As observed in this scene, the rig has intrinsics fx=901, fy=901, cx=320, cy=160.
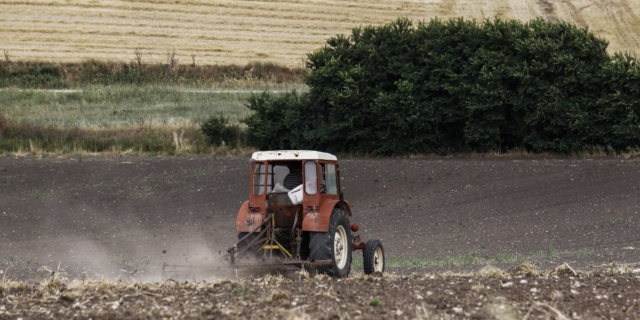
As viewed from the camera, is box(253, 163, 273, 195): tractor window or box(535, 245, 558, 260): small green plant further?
box(535, 245, 558, 260): small green plant

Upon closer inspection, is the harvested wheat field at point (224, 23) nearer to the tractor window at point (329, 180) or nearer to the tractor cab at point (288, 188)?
the tractor window at point (329, 180)

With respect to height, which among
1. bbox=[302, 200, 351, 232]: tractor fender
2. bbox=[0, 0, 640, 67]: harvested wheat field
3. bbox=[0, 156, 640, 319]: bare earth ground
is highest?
bbox=[0, 0, 640, 67]: harvested wheat field

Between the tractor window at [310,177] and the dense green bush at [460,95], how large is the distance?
16.2 metres

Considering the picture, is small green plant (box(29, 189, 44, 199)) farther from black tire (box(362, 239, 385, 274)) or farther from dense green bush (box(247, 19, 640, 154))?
black tire (box(362, 239, 385, 274))

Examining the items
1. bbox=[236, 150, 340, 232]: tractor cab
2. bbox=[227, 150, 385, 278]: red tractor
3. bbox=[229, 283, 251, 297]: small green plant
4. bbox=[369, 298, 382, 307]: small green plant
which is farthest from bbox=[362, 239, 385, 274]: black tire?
bbox=[369, 298, 382, 307]: small green plant

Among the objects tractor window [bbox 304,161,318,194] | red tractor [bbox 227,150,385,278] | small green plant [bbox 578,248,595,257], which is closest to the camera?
red tractor [bbox 227,150,385,278]

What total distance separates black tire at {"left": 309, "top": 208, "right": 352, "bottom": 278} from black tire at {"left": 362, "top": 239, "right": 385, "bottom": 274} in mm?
297

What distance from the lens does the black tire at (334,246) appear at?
1361 cm

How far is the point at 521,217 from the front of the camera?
24.4 metres

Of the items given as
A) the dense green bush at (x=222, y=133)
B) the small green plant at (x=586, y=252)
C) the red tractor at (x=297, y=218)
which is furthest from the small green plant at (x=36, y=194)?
the small green plant at (x=586, y=252)

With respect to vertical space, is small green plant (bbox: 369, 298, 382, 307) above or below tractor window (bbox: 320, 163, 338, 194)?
below

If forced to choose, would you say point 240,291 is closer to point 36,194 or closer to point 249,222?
point 249,222

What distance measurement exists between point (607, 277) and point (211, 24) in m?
42.6

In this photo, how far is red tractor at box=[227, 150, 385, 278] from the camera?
13719mm
